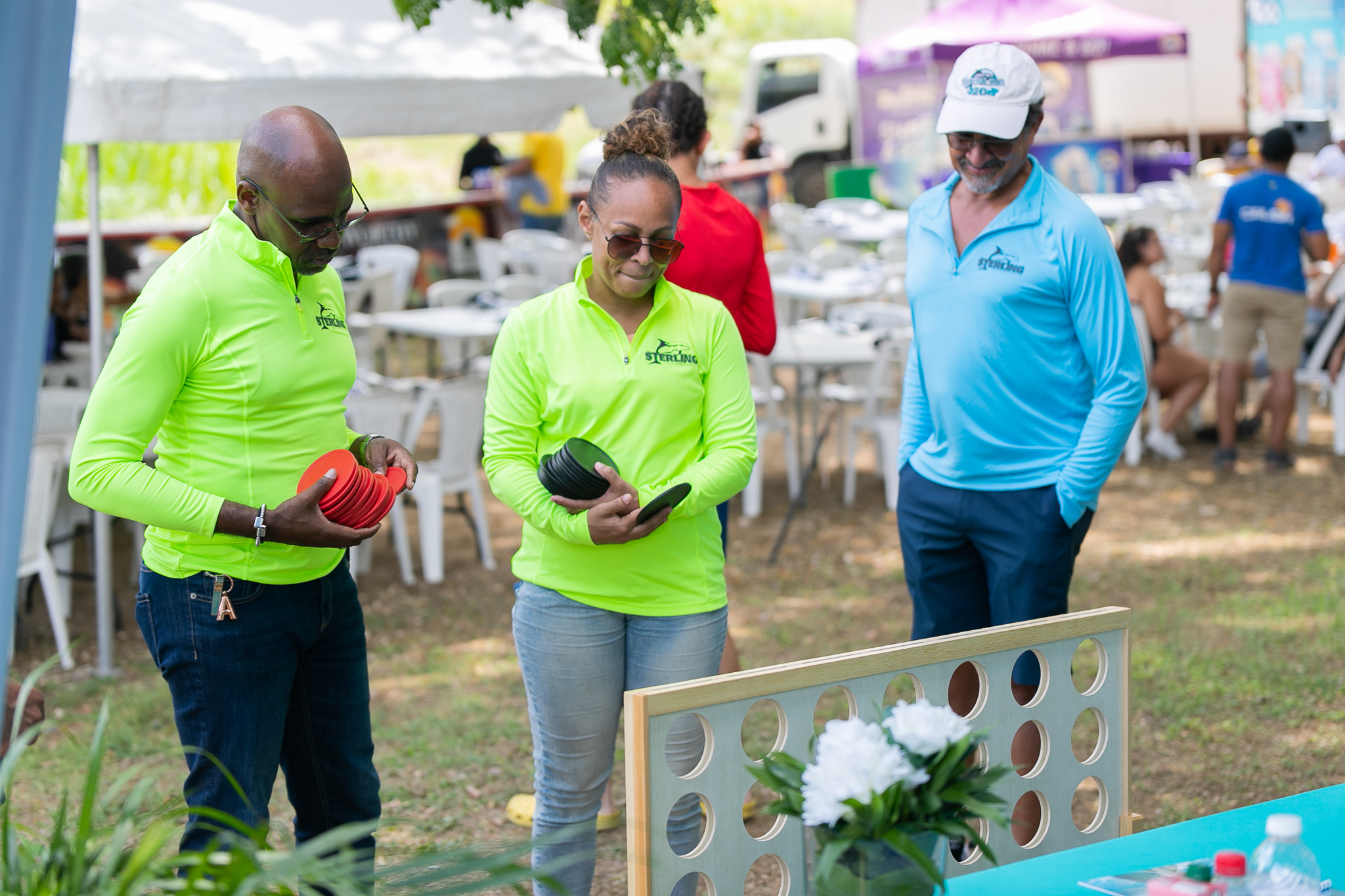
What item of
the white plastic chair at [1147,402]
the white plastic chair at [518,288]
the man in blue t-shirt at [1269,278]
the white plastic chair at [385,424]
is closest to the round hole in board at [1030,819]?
the white plastic chair at [385,424]

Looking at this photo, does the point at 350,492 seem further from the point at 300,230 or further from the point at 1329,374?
the point at 1329,374

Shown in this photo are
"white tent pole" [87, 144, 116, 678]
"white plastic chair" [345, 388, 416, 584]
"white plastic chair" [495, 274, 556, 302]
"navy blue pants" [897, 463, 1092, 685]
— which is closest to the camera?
"navy blue pants" [897, 463, 1092, 685]

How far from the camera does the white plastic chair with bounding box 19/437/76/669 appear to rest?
4.78 m

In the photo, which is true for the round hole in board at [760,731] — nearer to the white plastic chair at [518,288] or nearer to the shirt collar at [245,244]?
the shirt collar at [245,244]

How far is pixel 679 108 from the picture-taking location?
136 inches

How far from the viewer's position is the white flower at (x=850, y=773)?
58.4 inches

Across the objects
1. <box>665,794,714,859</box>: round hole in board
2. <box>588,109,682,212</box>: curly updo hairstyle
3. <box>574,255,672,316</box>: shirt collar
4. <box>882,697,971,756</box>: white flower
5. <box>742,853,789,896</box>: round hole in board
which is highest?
<box>588,109,682,212</box>: curly updo hairstyle

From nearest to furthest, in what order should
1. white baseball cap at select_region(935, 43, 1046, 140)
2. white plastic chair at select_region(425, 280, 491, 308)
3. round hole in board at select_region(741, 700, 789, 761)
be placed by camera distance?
white baseball cap at select_region(935, 43, 1046, 140) → round hole in board at select_region(741, 700, 789, 761) → white plastic chair at select_region(425, 280, 491, 308)

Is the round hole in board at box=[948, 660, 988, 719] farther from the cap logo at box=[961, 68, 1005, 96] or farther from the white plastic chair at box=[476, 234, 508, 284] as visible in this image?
the white plastic chair at box=[476, 234, 508, 284]

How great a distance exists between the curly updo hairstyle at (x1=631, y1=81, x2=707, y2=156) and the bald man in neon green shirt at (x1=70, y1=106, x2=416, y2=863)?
52.5 inches

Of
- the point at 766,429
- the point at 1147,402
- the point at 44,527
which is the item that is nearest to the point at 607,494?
the point at 44,527

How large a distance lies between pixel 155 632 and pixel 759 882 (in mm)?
1773

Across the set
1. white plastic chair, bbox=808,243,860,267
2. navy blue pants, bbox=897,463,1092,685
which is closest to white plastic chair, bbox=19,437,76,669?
navy blue pants, bbox=897,463,1092,685

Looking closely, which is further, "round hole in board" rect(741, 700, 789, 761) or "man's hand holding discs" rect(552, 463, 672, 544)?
"round hole in board" rect(741, 700, 789, 761)
